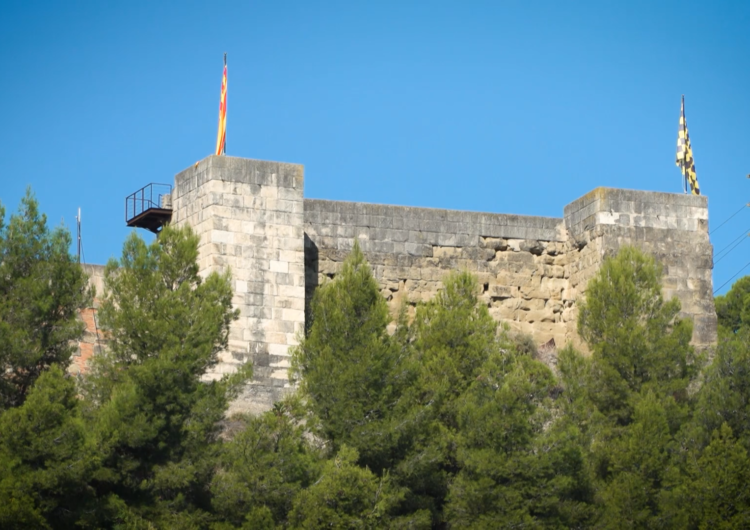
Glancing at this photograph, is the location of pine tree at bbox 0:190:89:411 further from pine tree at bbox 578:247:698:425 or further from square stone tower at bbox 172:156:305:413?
pine tree at bbox 578:247:698:425

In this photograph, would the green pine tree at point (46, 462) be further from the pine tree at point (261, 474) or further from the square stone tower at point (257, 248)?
the square stone tower at point (257, 248)

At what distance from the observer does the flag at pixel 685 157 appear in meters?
27.2

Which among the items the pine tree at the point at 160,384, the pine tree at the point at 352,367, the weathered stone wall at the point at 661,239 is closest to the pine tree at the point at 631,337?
the weathered stone wall at the point at 661,239

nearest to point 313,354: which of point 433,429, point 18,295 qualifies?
point 433,429

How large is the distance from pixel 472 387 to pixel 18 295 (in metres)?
5.46

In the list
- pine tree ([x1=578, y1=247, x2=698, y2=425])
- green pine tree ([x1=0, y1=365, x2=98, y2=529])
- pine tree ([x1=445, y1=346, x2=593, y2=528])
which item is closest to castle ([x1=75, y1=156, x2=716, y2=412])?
pine tree ([x1=578, y1=247, x2=698, y2=425])

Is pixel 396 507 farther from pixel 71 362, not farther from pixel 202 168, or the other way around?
pixel 202 168

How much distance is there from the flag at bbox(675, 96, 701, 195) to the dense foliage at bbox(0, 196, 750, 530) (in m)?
4.94

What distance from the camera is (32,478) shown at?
19297 millimetres

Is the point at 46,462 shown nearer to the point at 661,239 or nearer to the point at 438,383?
the point at 438,383

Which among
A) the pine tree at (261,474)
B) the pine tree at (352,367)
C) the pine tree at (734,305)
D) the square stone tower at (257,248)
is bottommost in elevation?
the pine tree at (261,474)

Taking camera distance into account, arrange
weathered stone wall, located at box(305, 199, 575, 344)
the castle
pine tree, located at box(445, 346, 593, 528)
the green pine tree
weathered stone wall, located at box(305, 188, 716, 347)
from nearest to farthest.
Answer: the green pine tree < pine tree, located at box(445, 346, 593, 528) < the castle < weathered stone wall, located at box(305, 199, 575, 344) < weathered stone wall, located at box(305, 188, 716, 347)

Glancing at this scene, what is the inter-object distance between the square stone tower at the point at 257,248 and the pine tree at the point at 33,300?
231cm

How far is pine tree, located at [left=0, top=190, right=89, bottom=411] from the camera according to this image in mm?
20391
